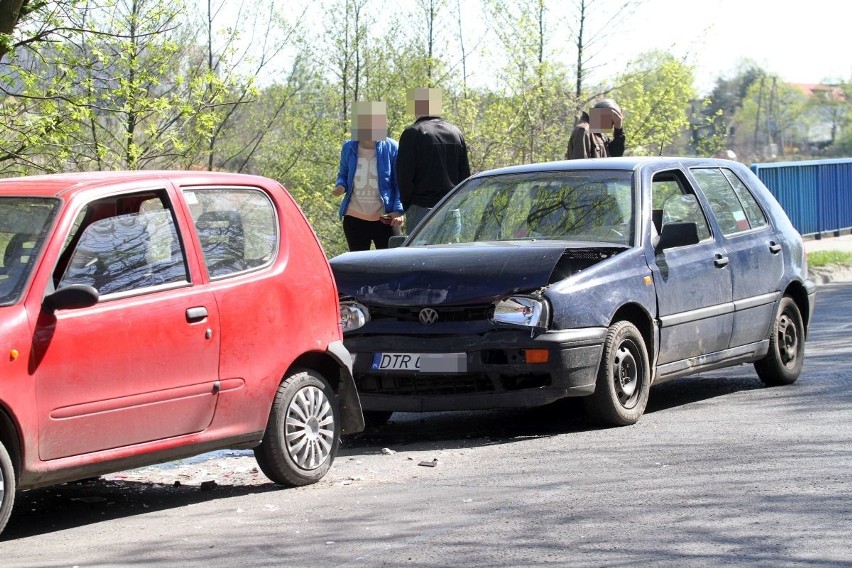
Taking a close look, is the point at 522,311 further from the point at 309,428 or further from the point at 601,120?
the point at 601,120

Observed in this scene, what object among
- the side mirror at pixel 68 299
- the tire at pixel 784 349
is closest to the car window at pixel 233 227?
the side mirror at pixel 68 299

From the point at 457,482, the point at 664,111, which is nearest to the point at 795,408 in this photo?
the point at 457,482

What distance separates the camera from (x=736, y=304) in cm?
955

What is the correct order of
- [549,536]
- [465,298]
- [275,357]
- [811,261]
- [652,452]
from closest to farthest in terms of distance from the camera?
[549,536] → [275,357] → [652,452] → [465,298] → [811,261]

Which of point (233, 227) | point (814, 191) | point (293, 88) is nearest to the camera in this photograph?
point (233, 227)

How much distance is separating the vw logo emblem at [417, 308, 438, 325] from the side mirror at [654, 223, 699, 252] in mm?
1599

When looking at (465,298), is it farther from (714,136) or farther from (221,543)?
(714,136)

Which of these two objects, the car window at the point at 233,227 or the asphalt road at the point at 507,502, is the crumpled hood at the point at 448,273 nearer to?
the asphalt road at the point at 507,502

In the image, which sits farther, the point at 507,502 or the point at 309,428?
the point at 309,428

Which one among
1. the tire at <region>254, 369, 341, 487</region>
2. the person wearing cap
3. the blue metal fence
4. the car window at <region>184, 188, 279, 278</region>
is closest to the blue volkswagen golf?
the tire at <region>254, 369, 341, 487</region>

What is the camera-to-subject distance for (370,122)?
12195 millimetres

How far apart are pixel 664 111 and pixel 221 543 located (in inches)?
868

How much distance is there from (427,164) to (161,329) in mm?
6023

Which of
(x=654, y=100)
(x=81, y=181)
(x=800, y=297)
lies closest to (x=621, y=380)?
(x=800, y=297)
